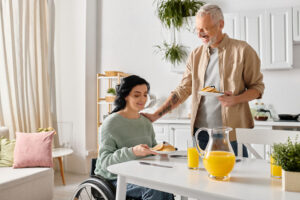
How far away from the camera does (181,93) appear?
6.73 feet

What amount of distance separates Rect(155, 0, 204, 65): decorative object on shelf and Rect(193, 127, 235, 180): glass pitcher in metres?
2.56

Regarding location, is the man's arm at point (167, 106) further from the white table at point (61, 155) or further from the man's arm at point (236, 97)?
the white table at point (61, 155)

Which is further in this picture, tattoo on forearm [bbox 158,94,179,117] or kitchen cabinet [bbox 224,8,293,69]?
kitchen cabinet [bbox 224,8,293,69]

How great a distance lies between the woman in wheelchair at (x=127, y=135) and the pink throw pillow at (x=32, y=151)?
1.39 m

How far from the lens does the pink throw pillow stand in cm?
264

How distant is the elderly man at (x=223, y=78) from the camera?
69.1 inches

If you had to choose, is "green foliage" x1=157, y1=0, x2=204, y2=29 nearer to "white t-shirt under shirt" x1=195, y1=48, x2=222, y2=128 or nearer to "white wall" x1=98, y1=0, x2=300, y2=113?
"white wall" x1=98, y1=0, x2=300, y2=113

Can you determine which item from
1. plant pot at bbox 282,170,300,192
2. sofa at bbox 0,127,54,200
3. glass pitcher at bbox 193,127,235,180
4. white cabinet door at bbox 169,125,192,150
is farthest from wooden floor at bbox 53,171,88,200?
plant pot at bbox 282,170,300,192

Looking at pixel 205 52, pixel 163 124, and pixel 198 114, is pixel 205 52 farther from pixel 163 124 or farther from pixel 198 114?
pixel 163 124

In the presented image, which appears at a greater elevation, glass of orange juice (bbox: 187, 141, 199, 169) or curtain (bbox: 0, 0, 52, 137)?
curtain (bbox: 0, 0, 52, 137)

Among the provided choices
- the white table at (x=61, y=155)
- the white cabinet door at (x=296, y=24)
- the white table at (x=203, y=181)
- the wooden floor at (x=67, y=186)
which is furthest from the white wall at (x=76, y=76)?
the white table at (x=203, y=181)

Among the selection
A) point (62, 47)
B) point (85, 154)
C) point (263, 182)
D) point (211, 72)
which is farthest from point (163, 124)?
point (263, 182)

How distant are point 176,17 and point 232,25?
70 centimetres

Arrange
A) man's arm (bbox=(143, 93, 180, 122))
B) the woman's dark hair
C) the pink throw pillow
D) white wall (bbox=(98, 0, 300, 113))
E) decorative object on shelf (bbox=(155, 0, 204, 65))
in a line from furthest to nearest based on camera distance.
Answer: white wall (bbox=(98, 0, 300, 113)), decorative object on shelf (bbox=(155, 0, 204, 65)), the pink throw pillow, man's arm (bbox=(143, 93, 180, 122)), the woman's dark hair
